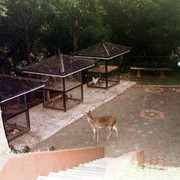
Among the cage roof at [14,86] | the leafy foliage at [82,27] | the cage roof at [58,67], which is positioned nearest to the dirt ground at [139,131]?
the cage roof at [14,86]

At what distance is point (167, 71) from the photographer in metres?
21.3

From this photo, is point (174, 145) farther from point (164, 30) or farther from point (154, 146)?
point (164, 30)


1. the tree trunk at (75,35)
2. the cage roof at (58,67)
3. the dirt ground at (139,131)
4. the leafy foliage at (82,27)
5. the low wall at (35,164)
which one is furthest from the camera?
the tree trunk at (75,35)

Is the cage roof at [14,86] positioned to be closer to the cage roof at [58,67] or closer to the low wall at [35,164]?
the cage roof at [58,67]

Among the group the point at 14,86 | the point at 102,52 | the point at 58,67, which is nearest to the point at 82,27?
the point at 102,52

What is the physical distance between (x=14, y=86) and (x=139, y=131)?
15.1 feet

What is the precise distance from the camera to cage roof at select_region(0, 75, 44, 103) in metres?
11.4

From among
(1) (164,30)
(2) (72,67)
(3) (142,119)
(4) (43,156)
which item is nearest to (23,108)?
(2) (72,67)

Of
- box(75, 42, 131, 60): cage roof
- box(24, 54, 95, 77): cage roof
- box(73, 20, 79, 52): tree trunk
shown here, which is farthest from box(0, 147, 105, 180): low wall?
box(73, 20, 79, 52): tree trunk

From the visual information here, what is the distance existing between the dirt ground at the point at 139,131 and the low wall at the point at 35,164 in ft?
16.0

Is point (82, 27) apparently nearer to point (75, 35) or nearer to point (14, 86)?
point (75, 35)

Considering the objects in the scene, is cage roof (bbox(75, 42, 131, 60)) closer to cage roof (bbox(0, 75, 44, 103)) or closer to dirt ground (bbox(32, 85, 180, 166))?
dirt ground (bbox(32, 85, 180, 166))

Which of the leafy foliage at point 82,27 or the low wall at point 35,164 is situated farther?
the leafy foliage at point 82,27

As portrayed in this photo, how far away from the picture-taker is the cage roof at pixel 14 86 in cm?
1135
